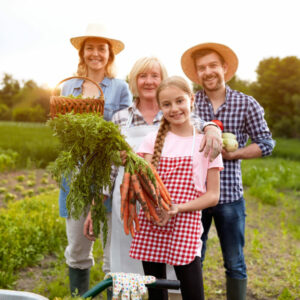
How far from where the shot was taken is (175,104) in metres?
1.96

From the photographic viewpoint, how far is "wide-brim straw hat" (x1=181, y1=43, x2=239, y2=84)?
2.47 meters

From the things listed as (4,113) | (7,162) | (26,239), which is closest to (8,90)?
(4,113)

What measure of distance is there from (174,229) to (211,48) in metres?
1.29

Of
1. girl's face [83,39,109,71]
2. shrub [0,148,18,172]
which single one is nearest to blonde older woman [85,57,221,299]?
girl's face [83,39,109,71]

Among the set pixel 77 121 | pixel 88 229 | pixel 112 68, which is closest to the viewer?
pixel 77 121

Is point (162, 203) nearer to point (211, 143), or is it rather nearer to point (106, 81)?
point (211, 143)

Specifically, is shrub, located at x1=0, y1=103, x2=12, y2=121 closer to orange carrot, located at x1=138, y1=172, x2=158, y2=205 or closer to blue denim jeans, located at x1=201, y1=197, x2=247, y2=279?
blue denim jeans, located at x1=201, y1=197, x2=247, y2=279

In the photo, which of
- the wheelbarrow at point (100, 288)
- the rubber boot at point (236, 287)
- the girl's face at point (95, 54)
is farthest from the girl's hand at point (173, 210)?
the girl's face at point (95, 54)

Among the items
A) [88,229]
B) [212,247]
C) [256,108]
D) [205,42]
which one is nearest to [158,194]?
[88,229]

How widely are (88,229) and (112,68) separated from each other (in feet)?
3.93

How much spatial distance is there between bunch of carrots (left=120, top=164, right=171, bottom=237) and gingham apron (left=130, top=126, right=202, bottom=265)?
117 millimetres

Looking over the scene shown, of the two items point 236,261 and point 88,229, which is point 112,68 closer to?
point 88,229

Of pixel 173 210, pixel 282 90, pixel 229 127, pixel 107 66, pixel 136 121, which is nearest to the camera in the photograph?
pixel 173 210

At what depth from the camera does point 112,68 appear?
8.92 feet
